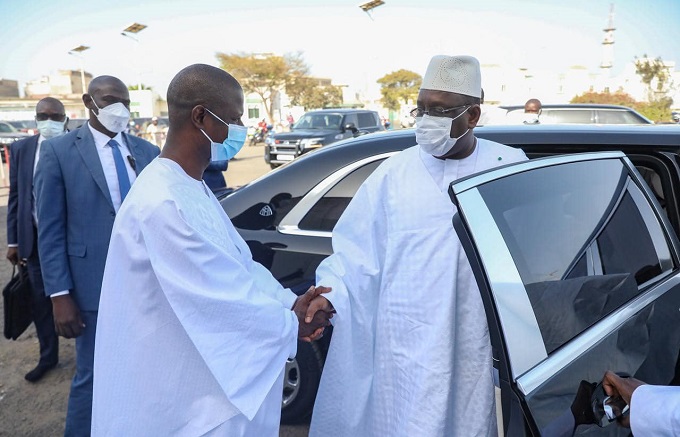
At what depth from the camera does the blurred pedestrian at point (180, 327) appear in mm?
1520

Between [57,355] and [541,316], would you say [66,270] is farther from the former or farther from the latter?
[541,316]

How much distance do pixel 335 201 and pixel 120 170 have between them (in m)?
1.11

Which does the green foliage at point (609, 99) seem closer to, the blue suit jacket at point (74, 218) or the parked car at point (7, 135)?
the parked car at point (7, 135)

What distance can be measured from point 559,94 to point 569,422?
58773mm

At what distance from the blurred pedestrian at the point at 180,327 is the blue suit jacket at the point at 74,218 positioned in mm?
1042

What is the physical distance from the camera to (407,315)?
2082mm

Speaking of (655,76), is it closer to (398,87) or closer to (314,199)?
(314,199)

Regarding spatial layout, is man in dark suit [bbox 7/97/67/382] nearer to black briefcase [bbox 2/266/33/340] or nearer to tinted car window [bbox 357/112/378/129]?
black briefcase [bbox 2/266/33/340]

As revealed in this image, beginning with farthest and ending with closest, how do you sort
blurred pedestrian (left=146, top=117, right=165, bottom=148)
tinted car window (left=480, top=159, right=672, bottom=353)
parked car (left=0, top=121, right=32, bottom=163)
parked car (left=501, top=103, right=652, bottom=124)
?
blurred pedestrian (left=146, top=117, right=165, bottom=148)
parked car (left=0, top=121, right=32, bottom=163)
parked car (left=501, top=103, right=652, bottom=124)
tinted car window (left=480, top=159, right=672, bottom=353)

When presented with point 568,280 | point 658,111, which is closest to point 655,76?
point 658,111

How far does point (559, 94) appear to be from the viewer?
5453cm

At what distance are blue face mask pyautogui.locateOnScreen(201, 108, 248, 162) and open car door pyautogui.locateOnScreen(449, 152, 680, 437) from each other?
81 cm

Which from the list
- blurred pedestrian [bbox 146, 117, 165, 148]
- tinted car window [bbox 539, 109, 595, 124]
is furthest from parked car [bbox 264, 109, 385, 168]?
blurred pedestrian [bbox 146, 117, 165, 148]

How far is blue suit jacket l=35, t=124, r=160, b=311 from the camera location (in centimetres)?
255
